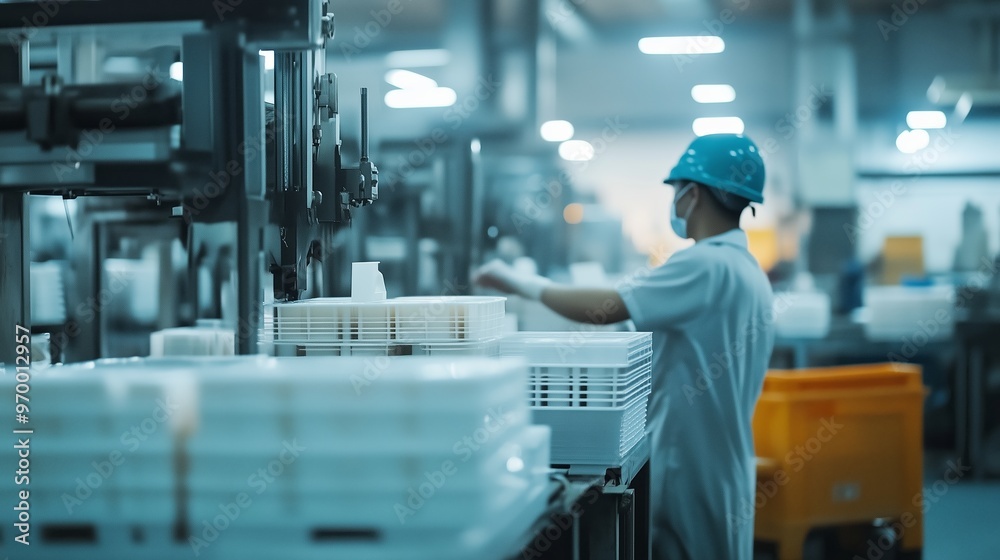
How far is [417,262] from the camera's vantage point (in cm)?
489

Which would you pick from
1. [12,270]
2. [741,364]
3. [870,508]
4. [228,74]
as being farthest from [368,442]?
[870,508]

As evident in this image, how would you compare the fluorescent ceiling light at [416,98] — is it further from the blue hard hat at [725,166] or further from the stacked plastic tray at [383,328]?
the stacked plastic tray at [383,328]

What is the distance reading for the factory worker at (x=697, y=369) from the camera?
7.29 ft

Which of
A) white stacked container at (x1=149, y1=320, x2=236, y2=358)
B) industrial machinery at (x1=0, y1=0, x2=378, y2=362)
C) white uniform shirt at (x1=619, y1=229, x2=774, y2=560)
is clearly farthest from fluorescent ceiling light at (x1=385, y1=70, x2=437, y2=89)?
industrial machinery at (x1=0, y1=0, x2=378, y2=362)

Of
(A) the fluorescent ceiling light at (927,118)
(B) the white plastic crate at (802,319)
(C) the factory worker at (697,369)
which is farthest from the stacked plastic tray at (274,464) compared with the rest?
(A) the fluorescent ceiling light at (927,118)

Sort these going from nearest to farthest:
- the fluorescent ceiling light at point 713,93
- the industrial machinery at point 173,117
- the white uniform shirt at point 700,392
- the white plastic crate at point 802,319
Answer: the industrial machinery at point 173,117
the white uniform shirt at point 700,392
the white plastic crate at point 802,319
the fluorescent ceiling light at point 713,93

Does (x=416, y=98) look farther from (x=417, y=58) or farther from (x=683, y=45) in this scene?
(x=683, y=45)

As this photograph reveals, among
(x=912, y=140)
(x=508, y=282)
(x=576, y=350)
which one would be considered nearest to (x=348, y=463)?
(x=576, y=350)

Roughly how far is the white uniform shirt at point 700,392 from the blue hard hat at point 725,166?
17 centimetres

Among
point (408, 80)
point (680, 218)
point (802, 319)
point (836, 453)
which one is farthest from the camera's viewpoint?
point (408, 80)

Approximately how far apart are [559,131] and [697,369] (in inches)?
281

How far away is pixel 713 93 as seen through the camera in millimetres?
8719

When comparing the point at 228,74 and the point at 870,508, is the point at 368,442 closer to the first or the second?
the point at 228,74

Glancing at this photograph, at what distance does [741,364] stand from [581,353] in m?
0.75
